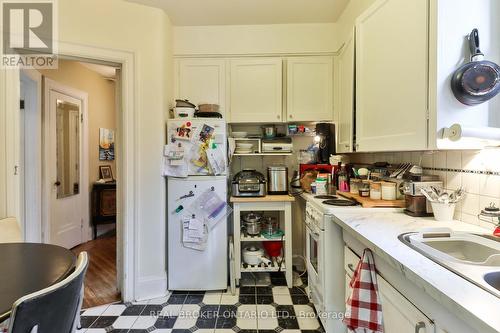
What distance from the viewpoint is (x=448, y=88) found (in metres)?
1.10

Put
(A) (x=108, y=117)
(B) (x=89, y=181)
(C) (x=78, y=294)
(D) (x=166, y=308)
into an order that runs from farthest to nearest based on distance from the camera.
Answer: (A) (x=108, y=117) → (B) (x=89, y=181) → (D) (x=166, y=308) → (C) (x=78, y=294)

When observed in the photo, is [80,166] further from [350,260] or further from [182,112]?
[350,260]

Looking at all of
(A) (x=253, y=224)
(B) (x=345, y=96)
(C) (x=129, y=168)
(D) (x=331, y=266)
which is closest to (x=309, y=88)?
(B) (x=345, y=96)

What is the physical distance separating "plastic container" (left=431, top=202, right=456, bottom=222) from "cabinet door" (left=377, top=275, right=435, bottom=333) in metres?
0.58

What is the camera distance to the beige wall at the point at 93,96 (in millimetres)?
3199

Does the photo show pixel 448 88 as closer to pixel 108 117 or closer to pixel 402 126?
pixel 402 126

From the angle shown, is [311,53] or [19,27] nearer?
[19,27]

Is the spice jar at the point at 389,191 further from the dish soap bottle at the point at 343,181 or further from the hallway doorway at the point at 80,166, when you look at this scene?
the hallway doorway at the point at 80,166

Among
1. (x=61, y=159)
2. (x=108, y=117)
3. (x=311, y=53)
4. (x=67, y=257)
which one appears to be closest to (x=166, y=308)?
(x=67, y=257)

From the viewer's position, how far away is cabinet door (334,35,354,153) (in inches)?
78.5

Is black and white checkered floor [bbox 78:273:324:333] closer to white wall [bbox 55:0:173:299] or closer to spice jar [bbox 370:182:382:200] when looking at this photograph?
white wall [bbox 55:0:173:299]

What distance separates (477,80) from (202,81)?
2123 mm

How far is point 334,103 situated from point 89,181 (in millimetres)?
3456

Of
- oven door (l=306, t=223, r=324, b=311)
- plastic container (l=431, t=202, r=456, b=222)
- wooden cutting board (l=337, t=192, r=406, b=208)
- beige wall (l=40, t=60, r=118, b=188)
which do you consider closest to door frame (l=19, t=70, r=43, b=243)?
beige wall (l=40, t=60, r=118, b=188)
